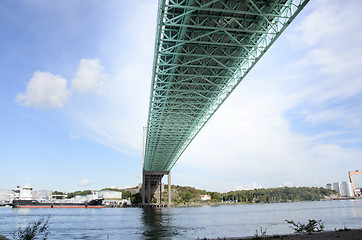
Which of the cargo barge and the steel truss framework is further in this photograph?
the cargo barge

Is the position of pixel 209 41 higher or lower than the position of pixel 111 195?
higher

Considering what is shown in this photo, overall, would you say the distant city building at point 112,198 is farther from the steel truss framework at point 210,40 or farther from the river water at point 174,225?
the steel truss framework at point 210,40

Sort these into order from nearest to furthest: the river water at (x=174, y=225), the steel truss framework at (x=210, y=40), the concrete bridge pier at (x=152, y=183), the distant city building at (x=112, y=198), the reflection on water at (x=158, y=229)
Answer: the steel truss framework at (x=210, y=40)
the reflection on water at (x=158, y=229)
the river water at (x=174, y=225)
the concrete bridge pier at (x=152, y=183)
the distant city building at (x=112, y=198)

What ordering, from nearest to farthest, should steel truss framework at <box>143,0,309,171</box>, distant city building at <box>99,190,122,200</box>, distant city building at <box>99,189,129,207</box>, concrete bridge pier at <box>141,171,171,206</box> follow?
steel truss framework at <box>143,0,309,171</box>, concrete bridge pier at <box>141,171,171,206</box>, distant city building at <box>99,189,129,207</box>, distant city building at <box>99,190,122,200</box>

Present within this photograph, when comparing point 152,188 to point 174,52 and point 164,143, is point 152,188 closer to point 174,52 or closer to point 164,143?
point 164,143

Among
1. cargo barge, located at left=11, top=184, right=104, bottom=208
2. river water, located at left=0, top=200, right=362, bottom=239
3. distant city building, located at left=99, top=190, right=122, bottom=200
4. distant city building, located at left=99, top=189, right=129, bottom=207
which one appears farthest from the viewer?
→ distant city building, located at left=99, top=190, right=122, bottom=200

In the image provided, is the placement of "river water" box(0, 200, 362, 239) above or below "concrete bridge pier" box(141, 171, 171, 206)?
below

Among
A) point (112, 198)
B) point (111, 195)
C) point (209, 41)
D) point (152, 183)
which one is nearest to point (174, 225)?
point (209, 41)

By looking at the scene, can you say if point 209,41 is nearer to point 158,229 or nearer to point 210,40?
point 210,40

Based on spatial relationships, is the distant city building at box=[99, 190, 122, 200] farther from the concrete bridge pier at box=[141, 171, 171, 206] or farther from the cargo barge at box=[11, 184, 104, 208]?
the cargo barge at box=[11, 184, 104, 208]

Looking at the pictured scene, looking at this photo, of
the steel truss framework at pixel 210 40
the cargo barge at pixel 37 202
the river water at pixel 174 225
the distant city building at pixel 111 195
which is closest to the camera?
the steel truss framework at pixel 210 40

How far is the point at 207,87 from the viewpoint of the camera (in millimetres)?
31188

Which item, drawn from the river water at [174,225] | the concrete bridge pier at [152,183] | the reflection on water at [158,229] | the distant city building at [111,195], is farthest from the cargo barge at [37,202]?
the reflection on water at [158,229]

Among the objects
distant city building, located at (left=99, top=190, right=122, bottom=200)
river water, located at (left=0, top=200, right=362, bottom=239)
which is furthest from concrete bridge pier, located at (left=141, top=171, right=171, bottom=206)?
river water, located at (left=0, top=200, right=362, bottom=239)
